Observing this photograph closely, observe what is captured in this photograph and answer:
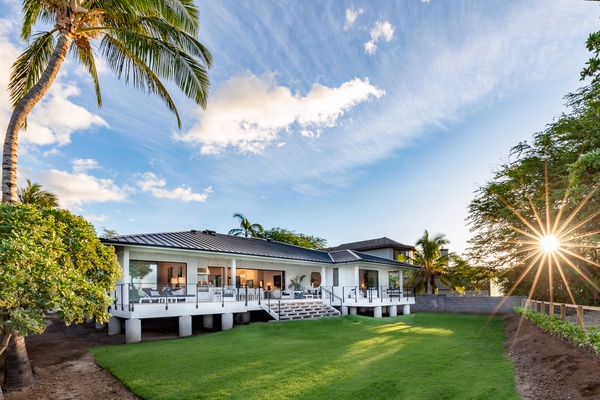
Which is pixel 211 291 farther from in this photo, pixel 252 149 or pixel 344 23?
pixel 344 23

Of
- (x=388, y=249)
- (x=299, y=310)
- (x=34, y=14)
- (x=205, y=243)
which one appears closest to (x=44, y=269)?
(x=34, y=14)

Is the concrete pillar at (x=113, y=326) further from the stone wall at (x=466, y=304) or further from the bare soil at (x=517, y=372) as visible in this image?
the stone wall at (x=466, y=304)

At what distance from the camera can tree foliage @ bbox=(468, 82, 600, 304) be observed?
15.6m

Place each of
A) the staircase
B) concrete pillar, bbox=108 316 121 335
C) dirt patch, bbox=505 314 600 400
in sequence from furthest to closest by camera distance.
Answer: the staircase < concrete pillar, bbox=108 316 121 335 < dirt patch, bbox=505 314 600 400

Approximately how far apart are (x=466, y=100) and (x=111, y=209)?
26.2m

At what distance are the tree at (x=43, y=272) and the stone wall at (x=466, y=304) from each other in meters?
26.2

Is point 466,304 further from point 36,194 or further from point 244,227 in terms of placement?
point 36,194

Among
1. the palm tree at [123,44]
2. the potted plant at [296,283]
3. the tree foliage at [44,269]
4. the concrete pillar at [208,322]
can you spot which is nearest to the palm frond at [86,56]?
the palm tree at [123,44]

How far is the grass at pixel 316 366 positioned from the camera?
25.4 ft

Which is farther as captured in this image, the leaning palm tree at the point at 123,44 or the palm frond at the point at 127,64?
the palm frond at the point at 127,64

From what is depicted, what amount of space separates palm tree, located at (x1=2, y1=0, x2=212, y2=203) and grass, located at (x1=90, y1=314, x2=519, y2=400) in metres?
7.88

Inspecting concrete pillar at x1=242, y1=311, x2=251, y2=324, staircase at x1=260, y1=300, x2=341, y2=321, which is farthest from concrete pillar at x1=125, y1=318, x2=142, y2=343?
staircase at x1=260, y1=300, x2=341, y2=321

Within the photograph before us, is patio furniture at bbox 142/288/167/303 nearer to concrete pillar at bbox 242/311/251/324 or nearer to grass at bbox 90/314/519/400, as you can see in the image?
grass at bbox 90/314/519/400

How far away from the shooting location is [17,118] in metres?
9.34
